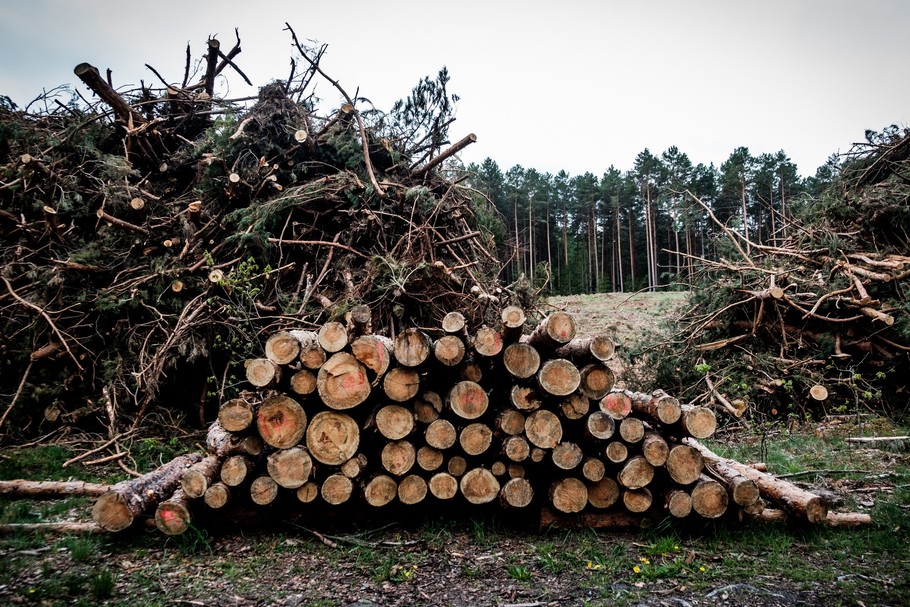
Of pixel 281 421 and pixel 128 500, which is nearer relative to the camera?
pixel 128 500

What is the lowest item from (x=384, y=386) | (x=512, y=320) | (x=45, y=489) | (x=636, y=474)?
(x=45, y=489)

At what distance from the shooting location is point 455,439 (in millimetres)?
3059

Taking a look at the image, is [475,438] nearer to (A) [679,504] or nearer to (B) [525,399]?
(B) [525,399]

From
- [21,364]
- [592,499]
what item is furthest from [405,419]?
[21,364]

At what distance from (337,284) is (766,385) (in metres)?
5.77

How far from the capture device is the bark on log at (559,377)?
9.56 ft

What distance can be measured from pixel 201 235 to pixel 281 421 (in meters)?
A: 4.09

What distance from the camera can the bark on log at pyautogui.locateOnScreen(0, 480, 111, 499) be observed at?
3502 mm

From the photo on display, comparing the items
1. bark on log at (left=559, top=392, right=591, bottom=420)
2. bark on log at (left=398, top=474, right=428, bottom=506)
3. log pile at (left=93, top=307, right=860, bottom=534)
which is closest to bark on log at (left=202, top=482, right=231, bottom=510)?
log pile at (left=93, top=307, right=860, bottom=534)

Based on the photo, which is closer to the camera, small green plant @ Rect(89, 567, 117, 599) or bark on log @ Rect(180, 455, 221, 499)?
small green plant @ Rect(89, 567, 117, 599)

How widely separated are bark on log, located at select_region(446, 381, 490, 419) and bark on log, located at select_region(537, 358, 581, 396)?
1.36 feet

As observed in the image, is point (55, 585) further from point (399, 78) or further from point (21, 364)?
point (399, 78)

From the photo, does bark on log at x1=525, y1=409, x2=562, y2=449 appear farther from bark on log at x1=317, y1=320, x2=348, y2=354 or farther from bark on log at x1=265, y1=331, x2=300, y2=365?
bark on log at x1=265, y1=331, x2=300, y2=365

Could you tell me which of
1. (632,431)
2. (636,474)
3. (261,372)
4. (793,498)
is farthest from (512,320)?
(793,498)
